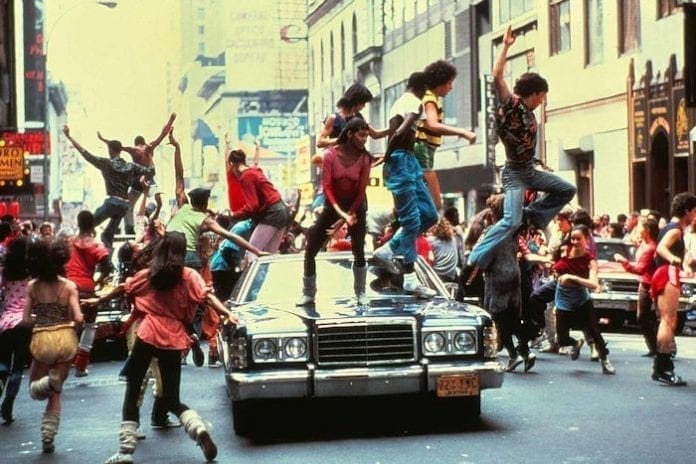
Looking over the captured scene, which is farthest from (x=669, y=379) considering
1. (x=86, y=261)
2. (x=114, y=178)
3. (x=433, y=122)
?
(x=114, y=178)

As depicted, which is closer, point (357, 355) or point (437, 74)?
point (357, 355)

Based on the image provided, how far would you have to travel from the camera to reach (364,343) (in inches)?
446

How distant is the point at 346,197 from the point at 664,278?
3647 mm

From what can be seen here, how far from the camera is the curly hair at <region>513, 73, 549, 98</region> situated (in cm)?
1263

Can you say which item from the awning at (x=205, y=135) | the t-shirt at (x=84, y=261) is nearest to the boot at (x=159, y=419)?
the t-shirt at (x=84, y=261)

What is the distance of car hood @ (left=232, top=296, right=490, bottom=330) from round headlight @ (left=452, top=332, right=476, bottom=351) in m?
0.13

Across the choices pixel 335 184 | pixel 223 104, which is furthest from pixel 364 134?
pixel 223 104

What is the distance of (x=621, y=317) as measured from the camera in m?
23.0

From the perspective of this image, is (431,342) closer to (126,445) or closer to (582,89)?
(126,445)

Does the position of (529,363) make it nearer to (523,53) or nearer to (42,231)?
(42,231)

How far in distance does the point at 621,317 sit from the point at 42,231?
1340 centimetres

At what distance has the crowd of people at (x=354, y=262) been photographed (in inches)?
422

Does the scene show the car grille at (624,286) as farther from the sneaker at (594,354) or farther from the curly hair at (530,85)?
the curly hair at (530,85)

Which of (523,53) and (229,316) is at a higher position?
(523,53)
